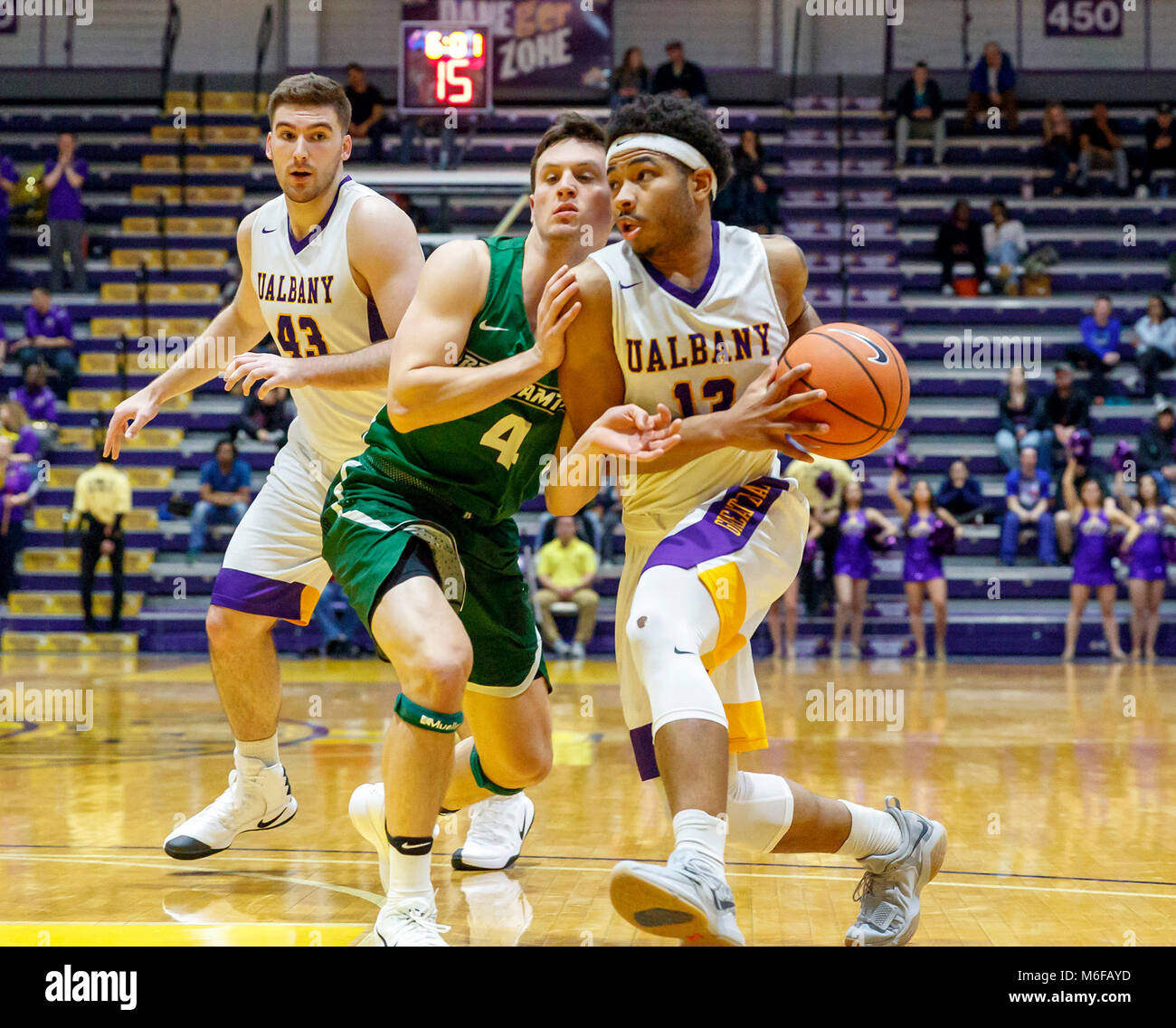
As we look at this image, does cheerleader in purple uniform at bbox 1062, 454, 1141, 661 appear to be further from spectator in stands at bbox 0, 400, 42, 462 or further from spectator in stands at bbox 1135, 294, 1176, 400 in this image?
spectator in stands at bbox 0, 400, 42, 462

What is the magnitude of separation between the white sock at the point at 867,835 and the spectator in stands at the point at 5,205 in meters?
15.6

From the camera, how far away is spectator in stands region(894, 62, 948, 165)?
57.3 ft

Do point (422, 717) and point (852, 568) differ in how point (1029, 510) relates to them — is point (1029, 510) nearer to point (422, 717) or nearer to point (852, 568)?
point (852, 568)

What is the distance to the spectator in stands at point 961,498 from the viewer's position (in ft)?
45.1

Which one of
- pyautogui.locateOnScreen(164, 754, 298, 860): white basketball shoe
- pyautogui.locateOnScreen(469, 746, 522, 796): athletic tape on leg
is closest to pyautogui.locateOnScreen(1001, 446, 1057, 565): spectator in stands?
pyautogui.locateOnScreen(469, 746, 522, 796): athletic tape on leg

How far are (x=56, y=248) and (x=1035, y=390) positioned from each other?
1173 centimetres

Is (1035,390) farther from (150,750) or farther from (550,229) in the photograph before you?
(550,229)

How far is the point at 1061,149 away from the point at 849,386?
1536 centimetres

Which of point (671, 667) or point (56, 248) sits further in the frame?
point (56, 248)

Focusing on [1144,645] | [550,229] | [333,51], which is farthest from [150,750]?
[333,51]

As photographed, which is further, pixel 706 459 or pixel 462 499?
pixel 462 499

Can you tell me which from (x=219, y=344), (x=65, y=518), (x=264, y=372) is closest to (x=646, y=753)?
(x=264, y=372)

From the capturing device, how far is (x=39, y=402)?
1489 cm
